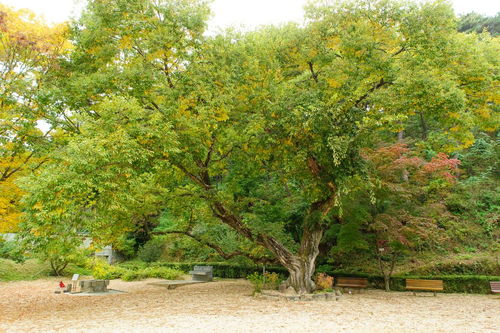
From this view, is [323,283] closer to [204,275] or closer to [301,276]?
[301,276]

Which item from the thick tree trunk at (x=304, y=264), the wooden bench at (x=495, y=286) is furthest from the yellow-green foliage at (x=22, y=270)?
the wooden bench at (x=495, y=286)

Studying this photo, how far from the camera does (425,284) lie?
11.3 metres

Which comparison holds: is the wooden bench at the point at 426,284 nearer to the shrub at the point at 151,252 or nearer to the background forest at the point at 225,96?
the background forest at the point at 225,96

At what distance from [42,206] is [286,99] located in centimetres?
652

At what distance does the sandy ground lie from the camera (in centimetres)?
634

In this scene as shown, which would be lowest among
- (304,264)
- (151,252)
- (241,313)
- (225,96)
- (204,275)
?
(241,313)

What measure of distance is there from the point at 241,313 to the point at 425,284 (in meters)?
6.92

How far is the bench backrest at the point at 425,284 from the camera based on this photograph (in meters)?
11.0

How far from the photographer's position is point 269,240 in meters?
11.7

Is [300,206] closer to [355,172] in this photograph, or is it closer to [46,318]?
[355,172]

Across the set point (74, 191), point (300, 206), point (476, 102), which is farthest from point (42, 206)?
point (476, 102)

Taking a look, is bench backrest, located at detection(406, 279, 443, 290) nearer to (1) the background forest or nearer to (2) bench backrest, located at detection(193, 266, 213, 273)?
(1) the background forest

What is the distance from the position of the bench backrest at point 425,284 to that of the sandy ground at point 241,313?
1.21ft

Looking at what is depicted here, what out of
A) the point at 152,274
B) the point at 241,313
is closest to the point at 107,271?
the point at 152,274
